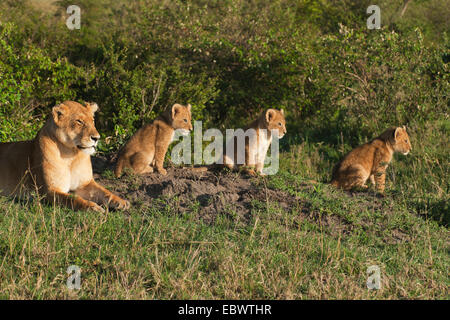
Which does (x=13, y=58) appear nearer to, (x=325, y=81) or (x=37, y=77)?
(x=37, y=77)

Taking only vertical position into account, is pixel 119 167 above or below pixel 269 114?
below

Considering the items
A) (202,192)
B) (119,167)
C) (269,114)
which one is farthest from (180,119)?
(202,192)

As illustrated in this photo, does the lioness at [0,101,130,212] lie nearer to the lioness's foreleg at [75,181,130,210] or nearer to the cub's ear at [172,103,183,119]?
the lioness's foreleg at [75,181,130,210]

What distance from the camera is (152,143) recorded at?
9.01 meters

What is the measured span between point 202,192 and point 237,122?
25.0 feet

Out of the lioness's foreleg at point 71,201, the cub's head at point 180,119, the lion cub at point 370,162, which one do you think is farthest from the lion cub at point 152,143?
the lion cub at point 370,162

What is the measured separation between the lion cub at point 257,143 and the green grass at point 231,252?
1.92 m

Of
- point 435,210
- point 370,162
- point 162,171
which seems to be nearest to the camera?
point 435,210

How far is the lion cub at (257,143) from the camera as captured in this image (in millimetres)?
9562

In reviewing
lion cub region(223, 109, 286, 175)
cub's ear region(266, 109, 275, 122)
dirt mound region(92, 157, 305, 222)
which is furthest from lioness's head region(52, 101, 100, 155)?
cub's ear region(266, 109, 275, 122)

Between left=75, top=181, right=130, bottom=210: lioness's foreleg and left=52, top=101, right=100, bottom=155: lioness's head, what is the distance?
→ 54 cm

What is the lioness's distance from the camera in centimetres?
680

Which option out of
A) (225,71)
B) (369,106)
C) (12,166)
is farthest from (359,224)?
(225,71)

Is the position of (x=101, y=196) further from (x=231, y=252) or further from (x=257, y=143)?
(x=257, y=143)
